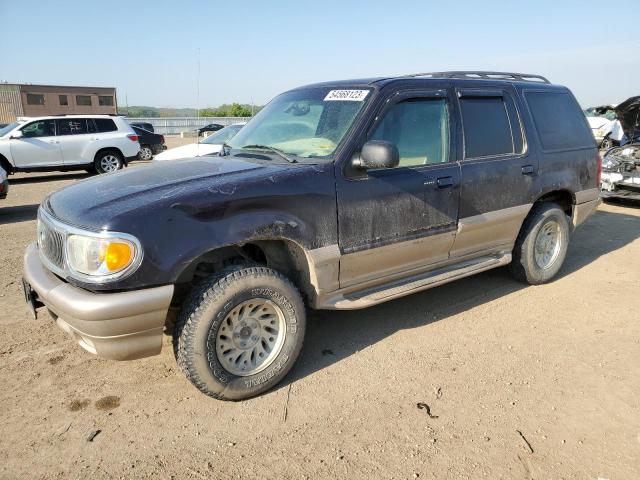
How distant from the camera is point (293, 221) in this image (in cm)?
313

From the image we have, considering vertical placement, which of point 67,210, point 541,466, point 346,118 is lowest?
point 541,466

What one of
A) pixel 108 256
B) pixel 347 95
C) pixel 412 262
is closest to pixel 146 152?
pixel 347 95

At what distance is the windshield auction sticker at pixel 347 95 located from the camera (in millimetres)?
3645

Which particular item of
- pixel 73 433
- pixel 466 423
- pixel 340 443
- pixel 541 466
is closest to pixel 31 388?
pixel 73 433

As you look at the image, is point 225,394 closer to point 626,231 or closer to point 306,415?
point 306,415

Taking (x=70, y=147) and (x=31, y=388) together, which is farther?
(x=70, y=147)

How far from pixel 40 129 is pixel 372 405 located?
13.0 m

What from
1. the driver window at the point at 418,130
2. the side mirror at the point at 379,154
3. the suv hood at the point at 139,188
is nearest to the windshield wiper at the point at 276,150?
the suv hood at the point at 139,188

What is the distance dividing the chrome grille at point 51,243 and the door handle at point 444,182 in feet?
8.55

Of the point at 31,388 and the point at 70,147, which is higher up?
the point at 70,147

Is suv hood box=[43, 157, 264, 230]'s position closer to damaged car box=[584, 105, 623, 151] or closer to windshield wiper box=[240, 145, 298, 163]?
windshield wiper box=[240, 145, 298, 163]

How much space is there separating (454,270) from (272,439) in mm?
2184

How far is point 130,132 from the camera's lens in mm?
14258

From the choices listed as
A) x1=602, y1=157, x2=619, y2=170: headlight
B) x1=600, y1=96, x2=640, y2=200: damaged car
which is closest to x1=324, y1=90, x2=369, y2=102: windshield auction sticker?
x1=600, y1=96, x2=640, y2=200: damaged car
